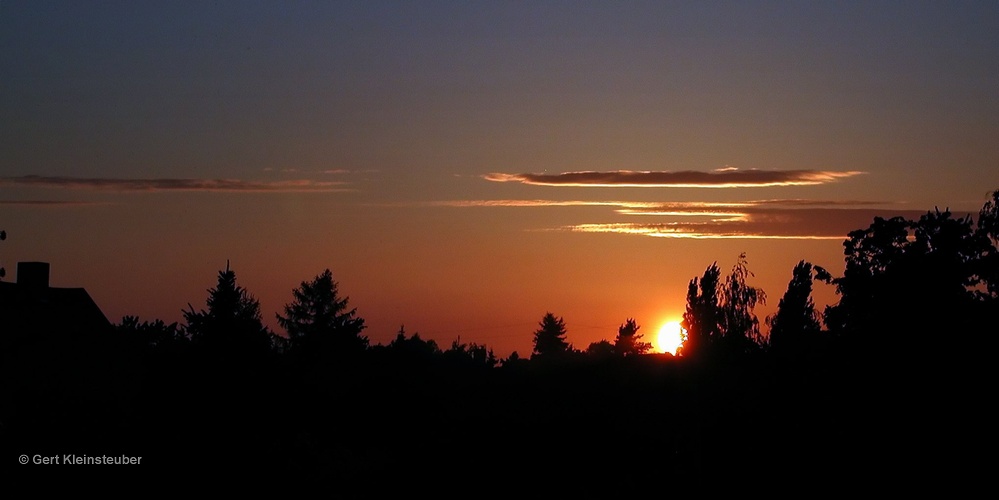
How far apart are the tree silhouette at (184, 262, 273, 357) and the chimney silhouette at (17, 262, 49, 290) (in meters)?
26.1

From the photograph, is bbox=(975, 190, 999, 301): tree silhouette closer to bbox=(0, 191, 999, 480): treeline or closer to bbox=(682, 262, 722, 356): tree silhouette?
bbox=(0, 191, 999, 480): treeline

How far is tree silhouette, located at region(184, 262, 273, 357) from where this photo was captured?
25156mm

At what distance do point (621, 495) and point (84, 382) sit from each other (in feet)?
83.9

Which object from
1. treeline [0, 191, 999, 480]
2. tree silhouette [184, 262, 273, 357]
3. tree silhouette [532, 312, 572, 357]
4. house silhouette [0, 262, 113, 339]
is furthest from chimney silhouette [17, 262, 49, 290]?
tree silhouette [532, 312, 572, 357]

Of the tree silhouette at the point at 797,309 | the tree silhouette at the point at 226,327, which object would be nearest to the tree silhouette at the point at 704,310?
the tree silhouette at the point at 797,309

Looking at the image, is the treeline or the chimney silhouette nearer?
the treeline

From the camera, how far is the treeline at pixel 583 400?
2475 cm

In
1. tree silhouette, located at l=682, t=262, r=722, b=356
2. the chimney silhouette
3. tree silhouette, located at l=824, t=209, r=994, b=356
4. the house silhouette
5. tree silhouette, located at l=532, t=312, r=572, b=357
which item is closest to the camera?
tree silhouette, located at l=824, t=209, r=994, b=356

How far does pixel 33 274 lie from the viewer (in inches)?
1946

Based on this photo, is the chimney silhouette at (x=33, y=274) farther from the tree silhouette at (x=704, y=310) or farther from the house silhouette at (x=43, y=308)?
the tree silhouette at (x=704, y=310)

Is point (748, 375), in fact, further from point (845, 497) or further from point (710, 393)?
point (845, 497)

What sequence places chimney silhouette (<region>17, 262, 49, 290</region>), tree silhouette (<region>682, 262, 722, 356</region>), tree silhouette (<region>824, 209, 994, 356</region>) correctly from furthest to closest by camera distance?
tree silhouette (<region>682, 262, 722, 356</region>)
chimney silhouette (<region>17, 262, 49, 290</region>)
tree silhouette (<region>824, 209, 994, 356</region>)

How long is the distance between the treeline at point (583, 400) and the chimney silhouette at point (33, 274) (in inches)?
155

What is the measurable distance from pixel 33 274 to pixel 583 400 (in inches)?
1060
